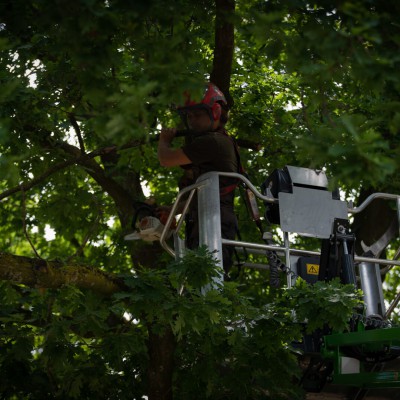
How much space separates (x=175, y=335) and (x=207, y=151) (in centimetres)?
160

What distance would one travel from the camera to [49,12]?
444cm

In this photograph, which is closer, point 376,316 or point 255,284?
point 376,316

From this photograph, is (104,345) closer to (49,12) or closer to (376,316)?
(376,316)

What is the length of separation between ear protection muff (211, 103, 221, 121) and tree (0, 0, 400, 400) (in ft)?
1.37

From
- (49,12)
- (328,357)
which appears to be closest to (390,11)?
(49,12)

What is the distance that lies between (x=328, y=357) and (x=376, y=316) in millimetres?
772

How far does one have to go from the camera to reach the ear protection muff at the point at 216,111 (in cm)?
734

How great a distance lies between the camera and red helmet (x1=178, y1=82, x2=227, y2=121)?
7.30 m

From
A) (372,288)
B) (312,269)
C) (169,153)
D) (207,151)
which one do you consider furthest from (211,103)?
(372,288)

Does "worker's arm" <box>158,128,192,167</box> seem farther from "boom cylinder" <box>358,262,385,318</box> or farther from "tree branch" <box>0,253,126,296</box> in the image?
"boom cylinder" <box>358,262,385,318</box>

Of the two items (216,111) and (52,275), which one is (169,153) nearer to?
(216,111)

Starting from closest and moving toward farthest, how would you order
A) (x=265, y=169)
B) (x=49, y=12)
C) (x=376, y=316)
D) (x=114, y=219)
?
1. (x=49, y=12)
2. (x=376, y=316)
3. (x=265, y=169)
4. (x=114, y=219)

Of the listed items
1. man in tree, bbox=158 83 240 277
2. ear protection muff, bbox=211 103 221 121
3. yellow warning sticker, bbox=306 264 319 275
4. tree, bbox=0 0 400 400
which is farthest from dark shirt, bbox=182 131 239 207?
yellow warning sticker, bbox=306 264 319 275

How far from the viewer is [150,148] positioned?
937 centimetres
